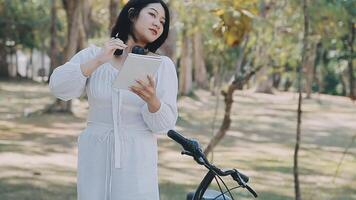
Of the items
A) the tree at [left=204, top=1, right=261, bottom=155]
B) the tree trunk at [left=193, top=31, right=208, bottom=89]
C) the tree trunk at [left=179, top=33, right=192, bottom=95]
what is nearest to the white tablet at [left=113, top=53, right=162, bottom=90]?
the tree at [left=204, top=1, right=261, bottom=155]

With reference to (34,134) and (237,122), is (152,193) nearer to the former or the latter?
(34,134)

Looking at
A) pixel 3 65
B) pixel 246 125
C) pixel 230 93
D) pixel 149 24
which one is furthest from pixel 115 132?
pixel 3 65

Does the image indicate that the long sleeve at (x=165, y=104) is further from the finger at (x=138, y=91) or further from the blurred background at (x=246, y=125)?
the blurred background at (x=246, y=125)

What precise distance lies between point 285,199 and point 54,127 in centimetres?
831

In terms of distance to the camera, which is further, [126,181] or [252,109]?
[252,109]

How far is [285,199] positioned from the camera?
8.23 metres

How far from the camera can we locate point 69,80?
9.10 feet

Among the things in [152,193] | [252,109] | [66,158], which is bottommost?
[252,109]

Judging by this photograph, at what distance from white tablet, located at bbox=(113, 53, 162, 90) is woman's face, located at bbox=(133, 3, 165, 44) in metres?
0.24

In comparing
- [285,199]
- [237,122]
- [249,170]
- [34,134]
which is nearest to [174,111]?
[285,199]

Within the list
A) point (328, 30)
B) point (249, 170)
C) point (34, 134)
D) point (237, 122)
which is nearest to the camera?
point (328, 30)

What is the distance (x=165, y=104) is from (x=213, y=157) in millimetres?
8615

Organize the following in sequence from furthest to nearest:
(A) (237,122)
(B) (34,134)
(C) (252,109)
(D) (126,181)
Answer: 1. (C) (252,109)
2. (A) (237,122)
3. (B) (34,134)
4. (D) (126,181)

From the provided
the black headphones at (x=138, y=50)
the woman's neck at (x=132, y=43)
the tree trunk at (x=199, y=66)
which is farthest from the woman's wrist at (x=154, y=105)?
the tree trunk at (x=199, y=66)
